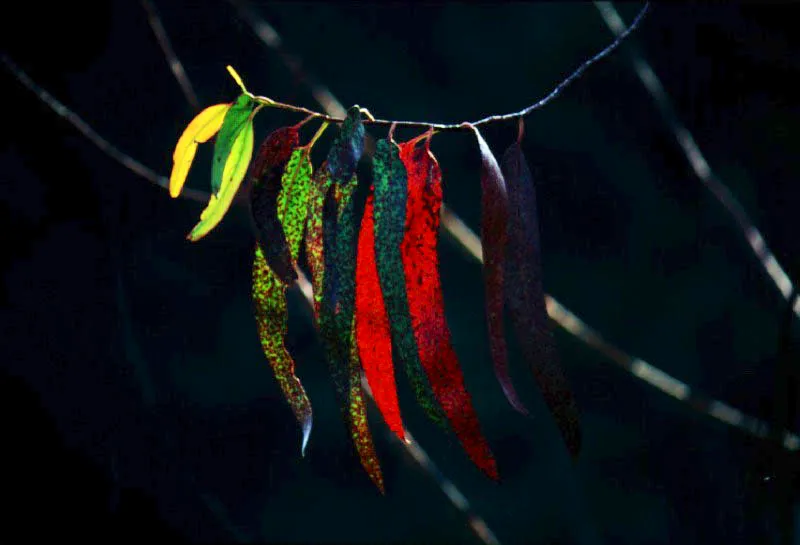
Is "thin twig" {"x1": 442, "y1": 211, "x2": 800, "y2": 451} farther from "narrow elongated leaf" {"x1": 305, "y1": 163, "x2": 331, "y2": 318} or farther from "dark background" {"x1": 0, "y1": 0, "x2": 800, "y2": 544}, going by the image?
"narrow elongated leaf" {"x1": 305, "y1": 163, "x2": 331, "y2": 318}

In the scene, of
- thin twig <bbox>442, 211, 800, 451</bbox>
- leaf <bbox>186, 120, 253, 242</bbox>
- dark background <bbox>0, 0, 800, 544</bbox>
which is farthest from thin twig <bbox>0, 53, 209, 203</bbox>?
leaf <bbox>186, 120, 253, 242</bbox>

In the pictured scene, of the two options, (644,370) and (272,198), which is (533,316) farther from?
(644,370)

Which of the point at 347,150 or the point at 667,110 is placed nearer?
the point at 347,150

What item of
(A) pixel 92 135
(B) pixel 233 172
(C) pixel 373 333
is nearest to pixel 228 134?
(B) pixel 233 172

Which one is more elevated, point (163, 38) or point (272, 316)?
point (163, 38)

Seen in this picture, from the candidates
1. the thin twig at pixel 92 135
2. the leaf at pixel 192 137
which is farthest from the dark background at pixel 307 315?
the leaf at pixel 192 137

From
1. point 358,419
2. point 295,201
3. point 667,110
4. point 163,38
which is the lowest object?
point 358,419

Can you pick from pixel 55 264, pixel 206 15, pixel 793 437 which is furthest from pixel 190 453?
pixel 793 437
